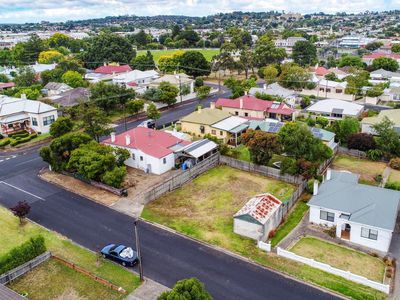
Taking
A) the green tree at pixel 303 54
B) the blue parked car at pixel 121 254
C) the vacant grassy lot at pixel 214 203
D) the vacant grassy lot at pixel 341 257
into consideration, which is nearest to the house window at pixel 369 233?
the vacant grassy lot at pixel 341 257

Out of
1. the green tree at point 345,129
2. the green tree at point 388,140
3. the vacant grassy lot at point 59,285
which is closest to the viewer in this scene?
the vacant grassy lot at point 59,285

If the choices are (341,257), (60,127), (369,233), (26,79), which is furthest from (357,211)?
(26,79)

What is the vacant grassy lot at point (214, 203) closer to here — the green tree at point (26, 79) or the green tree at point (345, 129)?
the green tree at point (345, 129)

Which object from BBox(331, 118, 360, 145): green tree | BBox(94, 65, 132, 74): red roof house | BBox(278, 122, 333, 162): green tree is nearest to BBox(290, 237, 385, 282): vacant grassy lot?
BBox(278, 122, 333, 162): green tree

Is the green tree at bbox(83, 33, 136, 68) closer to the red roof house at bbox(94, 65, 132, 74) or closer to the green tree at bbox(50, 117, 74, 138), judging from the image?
the red roof house at bbox(94, 65, 132, 74)

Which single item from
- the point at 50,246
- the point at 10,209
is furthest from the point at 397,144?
the point at 10,209

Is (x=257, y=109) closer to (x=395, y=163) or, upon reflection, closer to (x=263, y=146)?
(x=263, y=146)
